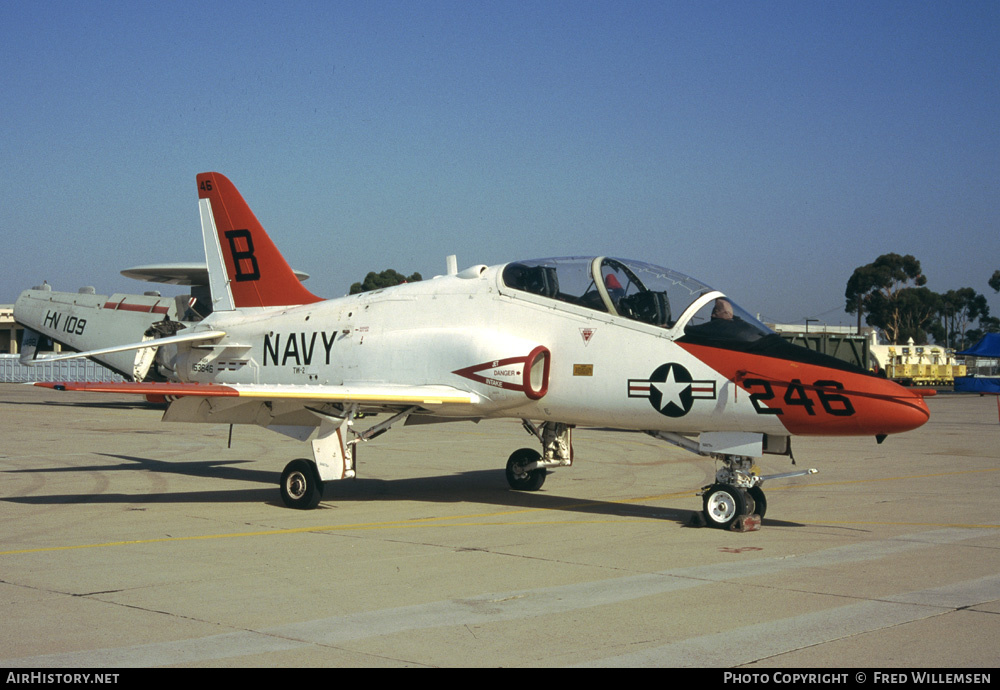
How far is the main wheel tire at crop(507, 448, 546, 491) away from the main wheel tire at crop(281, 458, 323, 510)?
3.20 metres

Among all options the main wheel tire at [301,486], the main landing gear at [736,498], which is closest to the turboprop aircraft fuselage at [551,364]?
the main landing gear at [736,498]

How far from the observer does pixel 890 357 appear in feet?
214

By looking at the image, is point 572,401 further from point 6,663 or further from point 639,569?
point 6,663

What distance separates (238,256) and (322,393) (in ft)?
14.1

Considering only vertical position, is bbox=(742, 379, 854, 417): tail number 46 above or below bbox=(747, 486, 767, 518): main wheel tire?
above

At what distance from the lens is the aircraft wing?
443 inches

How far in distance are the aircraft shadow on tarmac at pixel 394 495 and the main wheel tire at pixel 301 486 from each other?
27cm

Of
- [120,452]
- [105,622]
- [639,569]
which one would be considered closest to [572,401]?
[639,569]

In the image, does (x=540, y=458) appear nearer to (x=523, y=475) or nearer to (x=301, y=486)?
(x=523, y=475)

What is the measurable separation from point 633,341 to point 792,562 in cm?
316

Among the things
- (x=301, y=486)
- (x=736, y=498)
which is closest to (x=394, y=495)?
(x=301, y=486)

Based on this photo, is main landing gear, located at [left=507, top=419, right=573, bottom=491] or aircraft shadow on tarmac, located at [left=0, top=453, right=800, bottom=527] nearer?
aircraft shadow on tarmac, located at [left=0, top=453, right=800, bottom=527]

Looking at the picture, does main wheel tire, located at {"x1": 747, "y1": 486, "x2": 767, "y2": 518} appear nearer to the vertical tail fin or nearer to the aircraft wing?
the aircraft wing

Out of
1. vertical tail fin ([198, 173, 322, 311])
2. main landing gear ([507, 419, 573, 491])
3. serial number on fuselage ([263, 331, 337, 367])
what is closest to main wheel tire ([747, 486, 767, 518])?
main landing gear ([507, 419, 573, 491])
